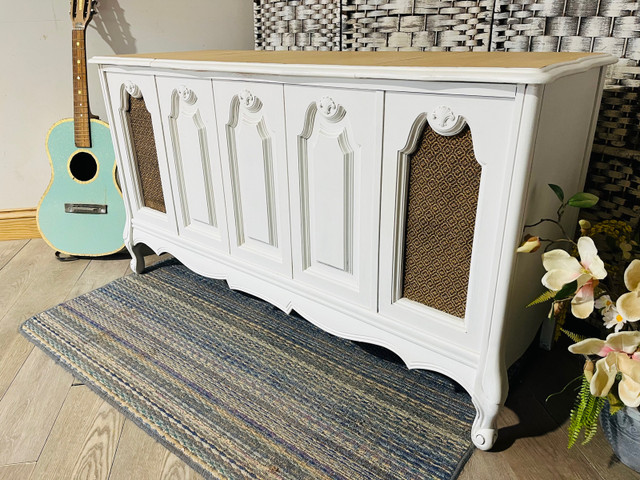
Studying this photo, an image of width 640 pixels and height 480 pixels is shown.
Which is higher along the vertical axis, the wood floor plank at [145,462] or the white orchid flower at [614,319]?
the white orchid flower at [614,319]

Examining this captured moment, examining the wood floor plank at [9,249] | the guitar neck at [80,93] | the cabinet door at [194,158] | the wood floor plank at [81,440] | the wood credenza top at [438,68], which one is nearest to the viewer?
the wood credenza top at [438,68]

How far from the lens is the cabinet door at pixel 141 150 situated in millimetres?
1404

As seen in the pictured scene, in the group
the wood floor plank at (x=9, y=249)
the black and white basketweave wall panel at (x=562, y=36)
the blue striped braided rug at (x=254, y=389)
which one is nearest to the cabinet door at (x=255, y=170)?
the blue striped braided rug at (x=254, y=389)

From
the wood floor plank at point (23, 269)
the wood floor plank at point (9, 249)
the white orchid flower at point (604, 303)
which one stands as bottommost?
the wood floor plank at point (9, 249)

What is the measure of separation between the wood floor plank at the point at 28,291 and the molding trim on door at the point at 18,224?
0.06 metres

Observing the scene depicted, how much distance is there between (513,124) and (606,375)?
45 centimetres

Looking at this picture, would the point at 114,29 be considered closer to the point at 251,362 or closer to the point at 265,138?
the point at 265,138

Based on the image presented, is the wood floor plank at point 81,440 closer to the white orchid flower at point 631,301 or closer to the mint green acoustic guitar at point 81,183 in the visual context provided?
the mint green acoustic guitar at point 81,183

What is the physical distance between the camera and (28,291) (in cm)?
165

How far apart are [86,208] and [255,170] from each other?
90 centimetres

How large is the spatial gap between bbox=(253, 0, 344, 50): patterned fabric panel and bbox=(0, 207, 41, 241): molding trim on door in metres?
1.15

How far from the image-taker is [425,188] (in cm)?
94

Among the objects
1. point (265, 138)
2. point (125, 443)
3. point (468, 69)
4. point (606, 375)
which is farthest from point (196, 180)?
point (606, 375)

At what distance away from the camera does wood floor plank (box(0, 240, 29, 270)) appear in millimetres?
1881
